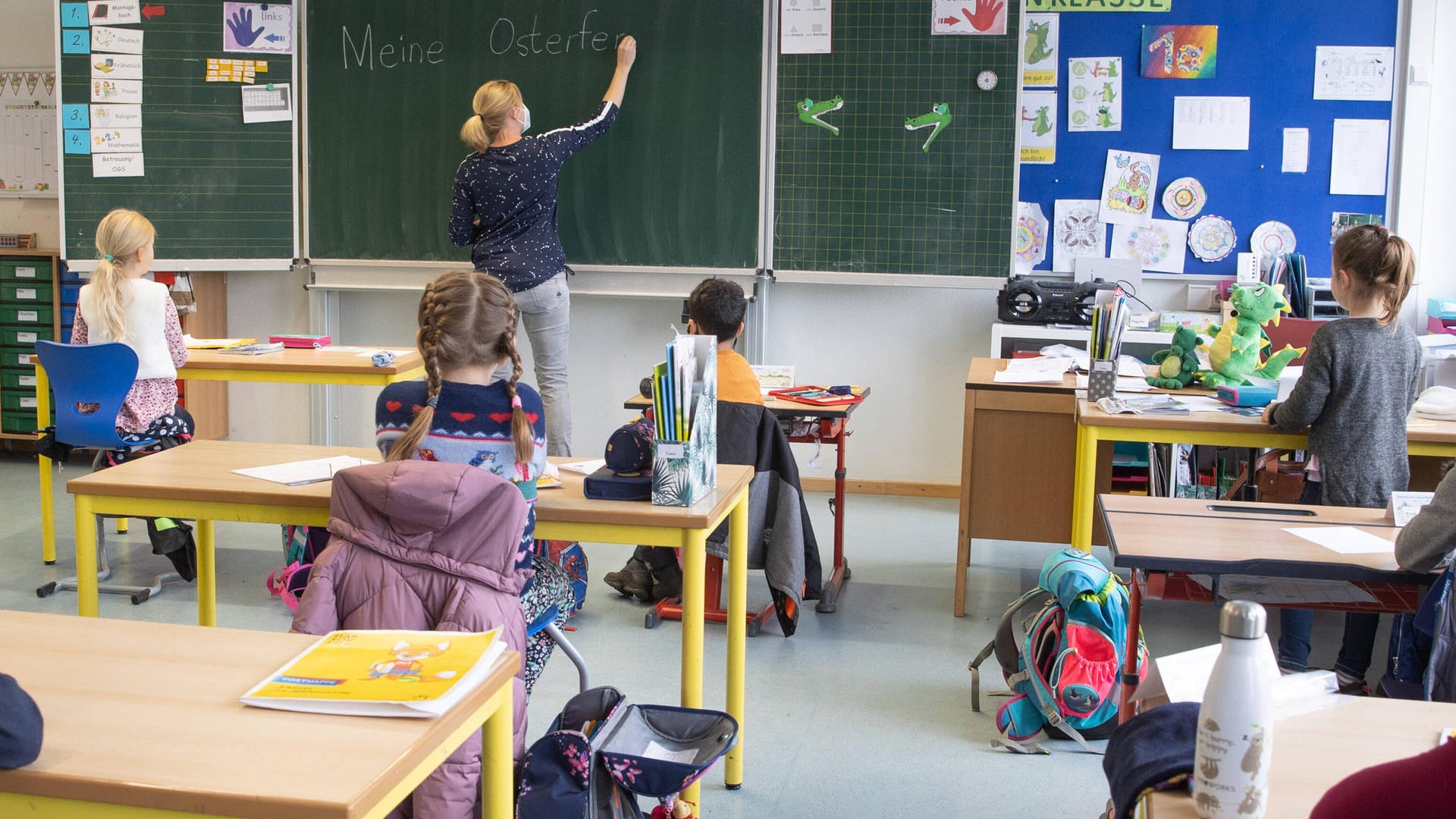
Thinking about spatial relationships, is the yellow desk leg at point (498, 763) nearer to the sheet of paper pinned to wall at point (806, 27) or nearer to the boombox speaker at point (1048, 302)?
the boombox speaker at point (1048, 302)

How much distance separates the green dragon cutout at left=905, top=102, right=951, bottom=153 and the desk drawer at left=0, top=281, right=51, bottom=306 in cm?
407

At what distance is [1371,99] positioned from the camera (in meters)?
5.01

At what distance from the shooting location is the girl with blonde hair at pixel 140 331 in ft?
12.7

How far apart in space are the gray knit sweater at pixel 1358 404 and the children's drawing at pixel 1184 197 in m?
2.18

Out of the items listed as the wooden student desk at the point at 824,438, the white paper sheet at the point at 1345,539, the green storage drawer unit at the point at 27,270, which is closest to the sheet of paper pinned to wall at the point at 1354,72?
the wooden student desk at the point at 824,438

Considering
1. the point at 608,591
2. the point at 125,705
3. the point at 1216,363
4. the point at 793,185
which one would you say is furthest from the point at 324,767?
the point at 793,185

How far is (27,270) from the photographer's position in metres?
5.87

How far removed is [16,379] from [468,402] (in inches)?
186

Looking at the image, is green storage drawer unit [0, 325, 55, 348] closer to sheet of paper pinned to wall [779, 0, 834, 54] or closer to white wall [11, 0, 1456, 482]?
white wall [11, 0, 1456, 482]

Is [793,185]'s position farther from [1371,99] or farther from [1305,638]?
[1305,638]

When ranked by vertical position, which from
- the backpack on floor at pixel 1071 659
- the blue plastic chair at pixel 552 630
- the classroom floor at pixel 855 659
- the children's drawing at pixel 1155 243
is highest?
→ the children's drawing at pixel 1155 243

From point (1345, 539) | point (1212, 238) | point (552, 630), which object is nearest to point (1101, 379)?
point (1345, 539)

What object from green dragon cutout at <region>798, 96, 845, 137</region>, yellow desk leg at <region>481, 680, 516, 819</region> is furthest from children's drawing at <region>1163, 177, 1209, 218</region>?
yellow desk leg at <region>481, 680, 516, 819</region>

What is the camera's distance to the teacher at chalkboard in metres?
4.70
